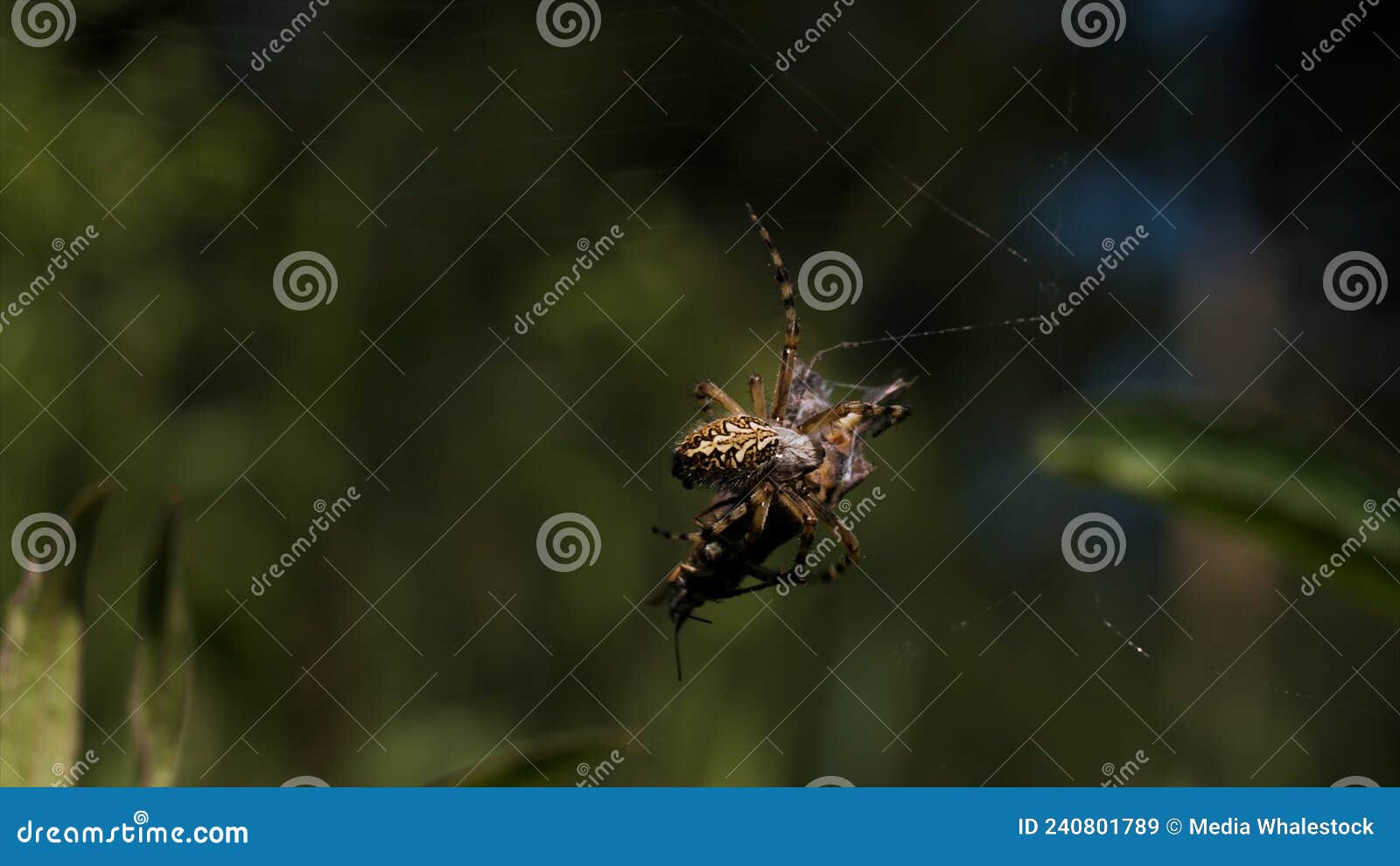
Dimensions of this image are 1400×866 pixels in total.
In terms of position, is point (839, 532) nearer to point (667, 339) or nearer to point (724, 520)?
point (724, 520)

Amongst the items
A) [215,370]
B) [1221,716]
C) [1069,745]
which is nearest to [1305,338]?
[1221,716]

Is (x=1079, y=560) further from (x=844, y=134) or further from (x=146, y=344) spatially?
(x=146, y=344)

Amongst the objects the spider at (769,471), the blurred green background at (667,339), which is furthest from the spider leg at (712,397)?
the blurred green background at (667,339)

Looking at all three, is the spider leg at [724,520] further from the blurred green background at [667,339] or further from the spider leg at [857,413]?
the blurred green background at [667,339]

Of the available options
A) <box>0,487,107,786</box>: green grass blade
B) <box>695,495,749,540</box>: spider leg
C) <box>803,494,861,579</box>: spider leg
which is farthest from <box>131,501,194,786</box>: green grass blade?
<box>803,494,861,579</box>: spider leg

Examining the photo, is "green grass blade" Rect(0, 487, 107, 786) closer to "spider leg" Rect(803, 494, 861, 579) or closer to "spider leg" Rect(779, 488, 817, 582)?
"spider leg" Rect(779, 488, 817, 582)

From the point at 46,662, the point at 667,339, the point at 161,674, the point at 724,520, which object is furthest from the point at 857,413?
the point at 46,662

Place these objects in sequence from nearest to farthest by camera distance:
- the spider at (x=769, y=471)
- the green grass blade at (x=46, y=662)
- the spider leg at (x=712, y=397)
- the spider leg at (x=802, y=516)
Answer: the green grass blade at (x=46, y=662), the spider at (x=769, y=471), the spider leg at (x=802, y=516), the spider leg at (x=712, y=397)
